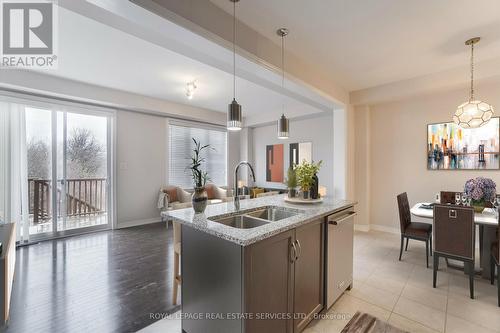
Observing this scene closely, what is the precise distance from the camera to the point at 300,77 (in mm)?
3016

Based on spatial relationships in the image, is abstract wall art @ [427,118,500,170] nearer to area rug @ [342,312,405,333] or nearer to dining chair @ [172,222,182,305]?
Result: area rug @ [342,312,405,333]

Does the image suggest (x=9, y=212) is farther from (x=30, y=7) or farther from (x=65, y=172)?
(x=30, y=7)

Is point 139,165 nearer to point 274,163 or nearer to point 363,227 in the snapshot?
point 274,163

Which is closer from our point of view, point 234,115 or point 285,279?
point 285,279

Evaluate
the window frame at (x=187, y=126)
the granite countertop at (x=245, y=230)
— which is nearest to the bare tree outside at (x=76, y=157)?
the window frame at (x=187, y=126)

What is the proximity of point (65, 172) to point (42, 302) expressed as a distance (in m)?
2.76

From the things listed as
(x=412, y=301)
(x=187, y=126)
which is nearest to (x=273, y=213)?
(x=412, y=301)

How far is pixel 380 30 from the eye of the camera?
240cm

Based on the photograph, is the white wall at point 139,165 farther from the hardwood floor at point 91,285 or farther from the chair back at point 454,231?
the chair back at point 454,231

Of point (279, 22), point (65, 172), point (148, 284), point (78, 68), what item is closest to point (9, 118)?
→ point (65, 172)

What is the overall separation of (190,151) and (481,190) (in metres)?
5.53

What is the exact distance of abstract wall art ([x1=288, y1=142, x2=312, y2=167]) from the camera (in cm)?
574

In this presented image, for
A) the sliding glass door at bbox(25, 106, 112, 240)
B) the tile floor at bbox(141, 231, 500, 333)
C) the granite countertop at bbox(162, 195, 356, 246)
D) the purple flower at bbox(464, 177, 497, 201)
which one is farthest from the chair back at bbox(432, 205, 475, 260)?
the sliding glass door at bbox(25, 106, 112, 240)

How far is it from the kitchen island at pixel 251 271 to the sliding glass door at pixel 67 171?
3656 millimetres
